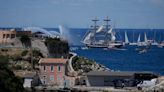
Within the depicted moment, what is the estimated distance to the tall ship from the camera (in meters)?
139

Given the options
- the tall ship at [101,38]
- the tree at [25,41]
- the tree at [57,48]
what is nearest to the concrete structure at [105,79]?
the tree at [57,48]

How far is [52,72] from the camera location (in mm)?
43219

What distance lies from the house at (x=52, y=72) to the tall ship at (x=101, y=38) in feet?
305

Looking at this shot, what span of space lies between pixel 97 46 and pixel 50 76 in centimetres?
9584

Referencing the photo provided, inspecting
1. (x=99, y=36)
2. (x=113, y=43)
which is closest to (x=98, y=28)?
(x=99, y=36)

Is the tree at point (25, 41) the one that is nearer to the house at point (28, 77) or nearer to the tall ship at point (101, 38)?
the house at point (28, 77)

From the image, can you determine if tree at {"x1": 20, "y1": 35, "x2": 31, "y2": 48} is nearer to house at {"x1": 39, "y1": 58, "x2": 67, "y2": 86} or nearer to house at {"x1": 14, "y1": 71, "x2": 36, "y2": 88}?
house at {"x1": 39, "y1": 58, "x2": 67, "y2": 86}

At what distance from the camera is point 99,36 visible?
503 ft

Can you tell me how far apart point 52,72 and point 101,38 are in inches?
4367

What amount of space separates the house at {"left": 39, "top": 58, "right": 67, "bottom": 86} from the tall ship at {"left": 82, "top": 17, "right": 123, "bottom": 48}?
92.8 m

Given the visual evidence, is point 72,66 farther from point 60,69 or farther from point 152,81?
point 152,81

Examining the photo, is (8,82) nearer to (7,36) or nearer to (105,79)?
(105,79)

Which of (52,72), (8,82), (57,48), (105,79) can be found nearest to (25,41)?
(57,48)

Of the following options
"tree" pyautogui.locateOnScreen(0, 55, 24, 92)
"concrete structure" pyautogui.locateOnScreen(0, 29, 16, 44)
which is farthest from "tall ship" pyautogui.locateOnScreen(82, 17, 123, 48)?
"tree" pyautogui.locateOnScreen(0, 55, 24, 92)
